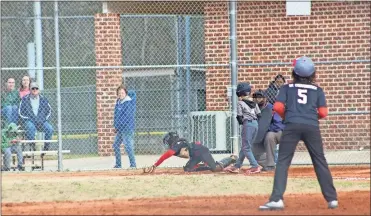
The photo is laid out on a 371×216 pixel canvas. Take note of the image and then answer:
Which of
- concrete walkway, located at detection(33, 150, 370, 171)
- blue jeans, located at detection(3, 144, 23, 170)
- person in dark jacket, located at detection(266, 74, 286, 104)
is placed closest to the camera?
person in dark jacket, located at detection(266, 74, 286, 104)

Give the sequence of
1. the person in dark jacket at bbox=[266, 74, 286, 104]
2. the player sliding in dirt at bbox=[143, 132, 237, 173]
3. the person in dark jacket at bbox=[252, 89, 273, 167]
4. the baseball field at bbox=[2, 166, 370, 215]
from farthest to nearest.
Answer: the person in dark jacket at bbox=[266, 74, 286, 104] < the player sliding in dirt at bbox=[143, 132, 237, 173] < the person in dark jacket at bbox=[252, 89, 273, 167] < the baseball field at bbox=[2, 166, 370, 215]

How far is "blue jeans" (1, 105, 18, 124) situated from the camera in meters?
18.0

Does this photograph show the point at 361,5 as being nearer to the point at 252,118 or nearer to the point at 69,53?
the point at 252,118

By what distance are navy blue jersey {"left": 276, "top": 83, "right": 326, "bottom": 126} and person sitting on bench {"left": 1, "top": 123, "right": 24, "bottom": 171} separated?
7.49m

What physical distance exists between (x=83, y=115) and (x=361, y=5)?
28.8 ft

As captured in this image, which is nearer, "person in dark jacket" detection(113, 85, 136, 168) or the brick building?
"person in dark jacket" detection(113, 85, 136, 168)

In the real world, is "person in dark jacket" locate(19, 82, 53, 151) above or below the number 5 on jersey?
below

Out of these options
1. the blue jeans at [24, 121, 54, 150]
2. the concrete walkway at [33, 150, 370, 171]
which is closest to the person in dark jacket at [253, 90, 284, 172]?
the concrete walkway at [33, 150, 370, 171]

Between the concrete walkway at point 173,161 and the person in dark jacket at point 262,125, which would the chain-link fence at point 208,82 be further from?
the person in dark jacket at point 262,125

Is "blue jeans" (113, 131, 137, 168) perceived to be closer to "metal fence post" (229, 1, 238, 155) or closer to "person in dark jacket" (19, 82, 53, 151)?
"person in dark jacket" (19, 82, 53, 151)

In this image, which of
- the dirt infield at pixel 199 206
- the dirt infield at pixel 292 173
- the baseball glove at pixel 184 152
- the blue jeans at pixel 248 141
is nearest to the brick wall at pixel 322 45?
the dirt infield at pixel 292 173

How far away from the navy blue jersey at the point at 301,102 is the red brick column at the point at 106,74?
33.6ft

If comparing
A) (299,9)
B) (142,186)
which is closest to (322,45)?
(299,9)

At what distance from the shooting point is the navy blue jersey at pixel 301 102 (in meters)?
10.9
